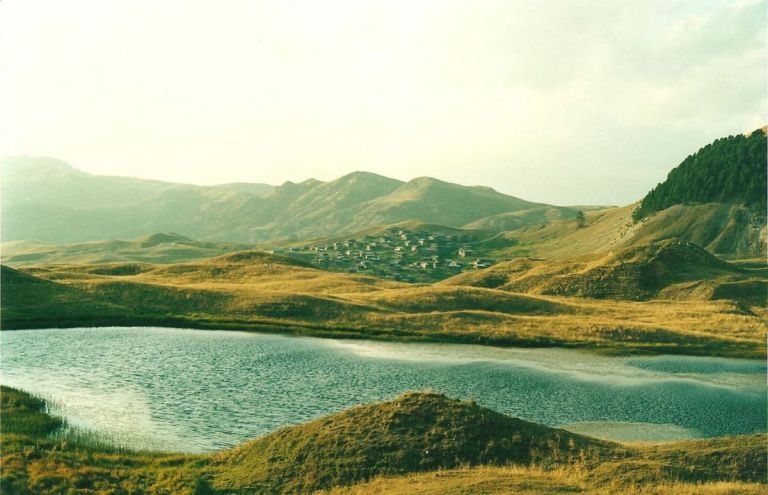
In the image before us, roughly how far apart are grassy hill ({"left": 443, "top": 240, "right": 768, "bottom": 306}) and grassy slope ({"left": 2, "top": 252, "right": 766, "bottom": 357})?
1106 cm

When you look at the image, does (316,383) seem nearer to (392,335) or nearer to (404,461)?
(404,461)

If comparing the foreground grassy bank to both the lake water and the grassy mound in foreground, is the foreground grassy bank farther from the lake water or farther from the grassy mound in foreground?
the lake water

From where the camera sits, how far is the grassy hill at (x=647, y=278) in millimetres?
137500

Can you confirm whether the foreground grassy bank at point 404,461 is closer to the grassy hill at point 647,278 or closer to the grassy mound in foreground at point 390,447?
the grassy mound in foreground at point 390,447

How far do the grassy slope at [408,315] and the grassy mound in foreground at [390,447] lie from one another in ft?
155

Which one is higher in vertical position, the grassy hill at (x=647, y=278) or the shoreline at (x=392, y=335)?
the grassy hill at (x=647, y=278)

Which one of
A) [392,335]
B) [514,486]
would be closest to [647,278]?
[392,335]

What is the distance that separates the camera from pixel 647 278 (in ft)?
481

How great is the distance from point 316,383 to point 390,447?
21.1 metres

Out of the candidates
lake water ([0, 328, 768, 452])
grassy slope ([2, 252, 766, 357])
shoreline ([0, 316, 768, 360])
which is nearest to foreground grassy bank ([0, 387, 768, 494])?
lake water ([0, 328, 768, 452])

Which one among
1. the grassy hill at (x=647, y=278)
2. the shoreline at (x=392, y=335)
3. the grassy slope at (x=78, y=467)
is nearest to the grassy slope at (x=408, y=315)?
the shoreline at (x=392, y=335)

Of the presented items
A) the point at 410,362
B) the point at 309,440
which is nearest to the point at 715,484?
the point at 309,440

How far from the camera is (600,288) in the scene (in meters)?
143

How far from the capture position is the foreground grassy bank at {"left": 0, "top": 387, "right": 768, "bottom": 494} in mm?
31062
